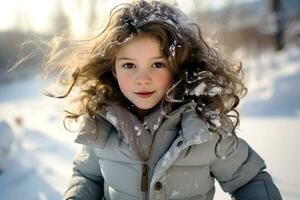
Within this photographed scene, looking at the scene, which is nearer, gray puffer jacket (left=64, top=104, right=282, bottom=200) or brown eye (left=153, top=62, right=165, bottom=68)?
gray puffer jacket (left=64, top=104, right=282, bottom=200)

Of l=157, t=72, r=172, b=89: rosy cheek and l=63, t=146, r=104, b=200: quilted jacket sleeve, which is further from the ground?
l=157, t=72, r=172, b=89: rosy cheek

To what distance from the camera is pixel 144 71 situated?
171cm

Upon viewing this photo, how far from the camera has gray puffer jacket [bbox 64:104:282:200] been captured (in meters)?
1.62

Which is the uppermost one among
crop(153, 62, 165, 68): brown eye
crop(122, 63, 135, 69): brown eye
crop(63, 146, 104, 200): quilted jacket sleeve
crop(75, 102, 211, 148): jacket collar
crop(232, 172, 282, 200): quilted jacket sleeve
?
crop(153, 62, 165, 68): brown eye

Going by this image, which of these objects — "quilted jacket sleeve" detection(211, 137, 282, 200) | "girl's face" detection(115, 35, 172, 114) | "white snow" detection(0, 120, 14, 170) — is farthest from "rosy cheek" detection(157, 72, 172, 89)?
"white snow" detection(0, 120, 14, 170)

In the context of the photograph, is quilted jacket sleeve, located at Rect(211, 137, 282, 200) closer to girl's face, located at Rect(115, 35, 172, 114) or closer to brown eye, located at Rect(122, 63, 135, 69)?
girl's face, located at Rect(115, 35, 172, 114)

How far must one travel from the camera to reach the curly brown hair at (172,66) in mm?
1739

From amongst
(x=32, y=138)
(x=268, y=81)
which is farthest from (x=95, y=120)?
(x=268, y=81)

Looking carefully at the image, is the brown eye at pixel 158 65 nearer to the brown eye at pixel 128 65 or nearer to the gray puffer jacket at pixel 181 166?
the brown eye at pixel 128 65

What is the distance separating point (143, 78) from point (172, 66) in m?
0.16

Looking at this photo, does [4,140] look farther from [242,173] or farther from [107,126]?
[242,173]

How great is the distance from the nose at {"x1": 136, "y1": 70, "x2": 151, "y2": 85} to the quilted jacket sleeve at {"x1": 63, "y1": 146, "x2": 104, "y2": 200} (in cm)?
50

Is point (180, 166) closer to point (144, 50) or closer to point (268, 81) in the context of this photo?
point (144, 50)

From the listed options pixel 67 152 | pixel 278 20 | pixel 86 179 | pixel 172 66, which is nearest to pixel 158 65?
pixel 172 66
